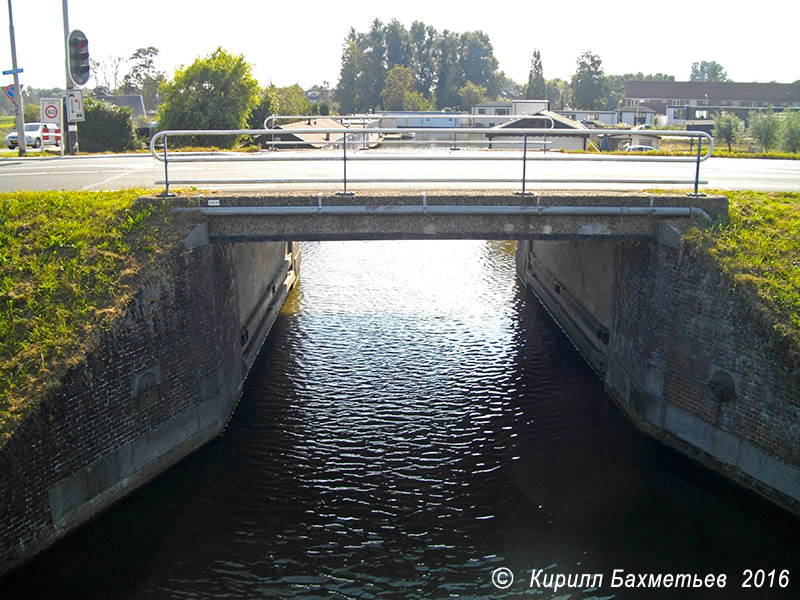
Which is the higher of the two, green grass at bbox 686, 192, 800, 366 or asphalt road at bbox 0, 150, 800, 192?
asphalt road at bbox 0, 150, 800, 192

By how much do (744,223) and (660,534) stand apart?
19.8ft

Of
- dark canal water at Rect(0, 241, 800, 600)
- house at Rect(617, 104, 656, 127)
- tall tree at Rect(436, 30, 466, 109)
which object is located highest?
tall tree at Rect(436, 30, 466, 109)

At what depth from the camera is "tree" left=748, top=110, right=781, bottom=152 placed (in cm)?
3928

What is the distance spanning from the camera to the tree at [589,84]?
389 ft

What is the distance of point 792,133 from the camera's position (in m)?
35.8

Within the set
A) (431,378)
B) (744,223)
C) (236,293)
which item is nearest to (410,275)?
(431,378)

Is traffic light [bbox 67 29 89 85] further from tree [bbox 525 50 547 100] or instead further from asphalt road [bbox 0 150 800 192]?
tree [bbox 525 50 547 100]

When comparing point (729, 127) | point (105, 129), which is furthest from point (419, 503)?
point (729, 127)

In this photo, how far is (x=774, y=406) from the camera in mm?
10688

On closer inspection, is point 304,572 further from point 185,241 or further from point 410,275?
point 410,275

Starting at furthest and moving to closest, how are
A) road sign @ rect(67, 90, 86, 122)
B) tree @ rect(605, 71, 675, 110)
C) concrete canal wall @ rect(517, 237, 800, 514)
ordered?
tree @ rect(605, 71, 675, 110) < road sign @ rect(67, 90, 86, 122) < concrete canal wall @ rect(517, 237, 800, 514)

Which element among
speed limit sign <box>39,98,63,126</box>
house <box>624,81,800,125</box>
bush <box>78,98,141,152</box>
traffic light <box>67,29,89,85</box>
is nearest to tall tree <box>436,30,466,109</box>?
house <box>624,81,800,125</box>

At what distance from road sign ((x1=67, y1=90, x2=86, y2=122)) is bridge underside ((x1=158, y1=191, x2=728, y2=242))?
48.9 ft

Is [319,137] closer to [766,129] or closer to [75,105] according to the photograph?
[75,105]
